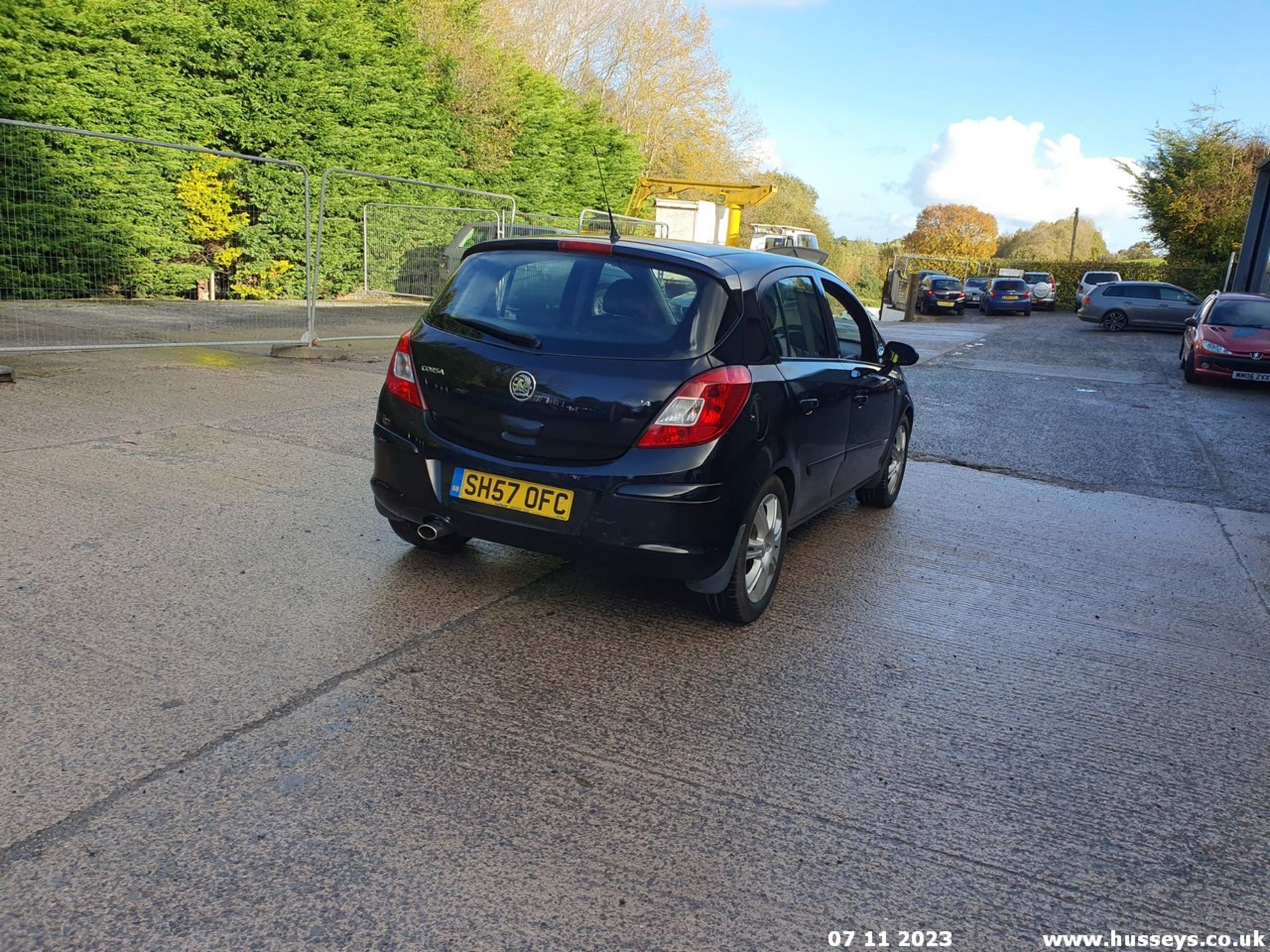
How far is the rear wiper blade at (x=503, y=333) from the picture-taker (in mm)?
4418

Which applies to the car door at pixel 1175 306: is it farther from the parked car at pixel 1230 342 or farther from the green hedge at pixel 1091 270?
the parked car at pixel 1230 342

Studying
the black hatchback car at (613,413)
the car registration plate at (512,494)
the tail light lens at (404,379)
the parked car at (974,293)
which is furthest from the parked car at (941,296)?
the car registration plate at (512,494)

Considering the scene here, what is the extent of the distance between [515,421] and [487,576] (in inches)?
39.5

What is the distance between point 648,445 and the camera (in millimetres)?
4191

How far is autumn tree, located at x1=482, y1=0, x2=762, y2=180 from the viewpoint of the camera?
42.3 meters

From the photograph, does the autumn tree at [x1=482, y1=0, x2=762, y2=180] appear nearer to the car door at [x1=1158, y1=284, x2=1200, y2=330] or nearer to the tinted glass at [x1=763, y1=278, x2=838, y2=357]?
the car door at [x1=1158, y1=284, x2=1200, y2=330]

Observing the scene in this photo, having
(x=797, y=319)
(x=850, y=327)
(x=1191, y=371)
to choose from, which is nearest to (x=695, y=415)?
(x=797, y=319)

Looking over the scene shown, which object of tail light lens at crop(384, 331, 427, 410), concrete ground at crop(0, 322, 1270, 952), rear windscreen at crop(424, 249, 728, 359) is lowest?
concrete ground at crop(0, 322, 1270, 952)

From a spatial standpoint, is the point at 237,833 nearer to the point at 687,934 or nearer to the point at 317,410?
the point at 687,934

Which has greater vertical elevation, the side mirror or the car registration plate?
the side mirror

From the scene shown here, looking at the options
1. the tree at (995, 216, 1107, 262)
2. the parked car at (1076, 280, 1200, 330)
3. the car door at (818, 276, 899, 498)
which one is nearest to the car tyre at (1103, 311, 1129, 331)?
the parked car at (1076, 280, 1200, 330)

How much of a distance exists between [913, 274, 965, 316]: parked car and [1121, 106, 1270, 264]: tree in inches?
475

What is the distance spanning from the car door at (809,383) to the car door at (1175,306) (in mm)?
27842
